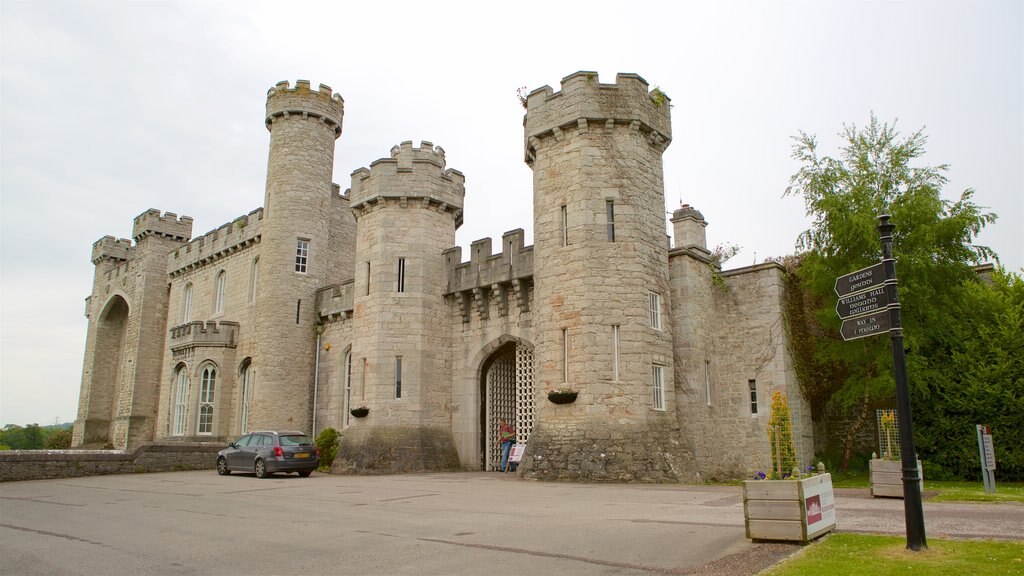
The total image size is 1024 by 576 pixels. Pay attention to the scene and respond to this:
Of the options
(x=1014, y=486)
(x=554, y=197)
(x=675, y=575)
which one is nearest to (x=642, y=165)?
(x=554, y=197)

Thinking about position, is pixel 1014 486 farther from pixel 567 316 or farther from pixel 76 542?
pixel 76 542

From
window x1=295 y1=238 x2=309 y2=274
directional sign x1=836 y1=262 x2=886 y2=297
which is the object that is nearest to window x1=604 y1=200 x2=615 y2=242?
directional sign x1=836 y1=262 x2=886 y2=297

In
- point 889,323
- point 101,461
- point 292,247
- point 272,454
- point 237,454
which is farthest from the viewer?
point 292,247

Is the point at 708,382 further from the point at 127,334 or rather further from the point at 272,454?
the point at 127,334

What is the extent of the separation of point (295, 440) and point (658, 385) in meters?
9.82

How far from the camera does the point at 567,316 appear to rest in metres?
16.8

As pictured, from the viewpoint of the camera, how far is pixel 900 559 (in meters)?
6.19

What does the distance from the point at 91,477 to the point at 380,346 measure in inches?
361

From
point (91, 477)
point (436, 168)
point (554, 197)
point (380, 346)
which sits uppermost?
point (436, 168)

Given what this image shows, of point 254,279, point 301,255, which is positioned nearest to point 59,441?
point 254,279

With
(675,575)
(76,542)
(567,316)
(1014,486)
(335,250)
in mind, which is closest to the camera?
(675,575)

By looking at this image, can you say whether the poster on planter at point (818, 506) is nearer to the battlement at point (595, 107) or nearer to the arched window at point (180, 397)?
the battlement at point (595, 107)

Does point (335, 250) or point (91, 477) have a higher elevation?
point (335, 250)

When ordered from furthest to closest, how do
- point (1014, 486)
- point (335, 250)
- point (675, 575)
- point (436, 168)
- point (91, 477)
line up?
point (335, 250), point (436, 168), point (91, 477), point (1014, 486), point (675, 575)
